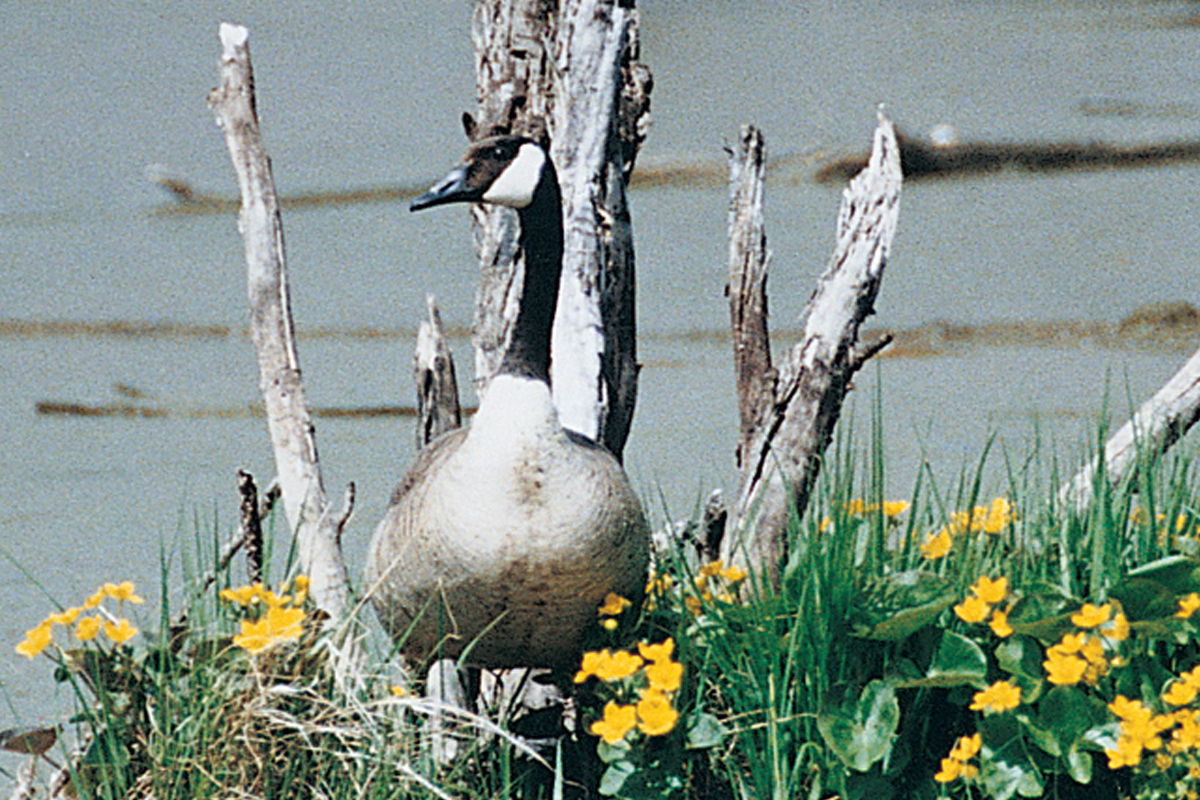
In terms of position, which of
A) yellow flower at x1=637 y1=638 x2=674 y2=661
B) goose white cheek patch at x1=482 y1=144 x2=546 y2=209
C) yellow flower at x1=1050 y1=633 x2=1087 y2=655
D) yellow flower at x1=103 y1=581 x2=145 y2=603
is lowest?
yellow flower at x1=637 y1=638 x2=674 y2=661

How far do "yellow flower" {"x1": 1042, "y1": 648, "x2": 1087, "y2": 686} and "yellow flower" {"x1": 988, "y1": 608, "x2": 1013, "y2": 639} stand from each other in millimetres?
86

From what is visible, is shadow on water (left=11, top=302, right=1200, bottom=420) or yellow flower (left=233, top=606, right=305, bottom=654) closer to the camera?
yellow flower (left=233, top=606, right=305, bottom=654)

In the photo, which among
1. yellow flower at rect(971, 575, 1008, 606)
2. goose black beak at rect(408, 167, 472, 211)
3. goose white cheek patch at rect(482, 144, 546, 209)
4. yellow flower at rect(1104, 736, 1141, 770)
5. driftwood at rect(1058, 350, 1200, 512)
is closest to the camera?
yellow flower at rect(1104, 736, 1141, 770)

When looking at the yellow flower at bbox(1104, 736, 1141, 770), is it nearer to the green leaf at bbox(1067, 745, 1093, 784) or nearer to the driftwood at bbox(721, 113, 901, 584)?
the green leaf at bbox(1067, 745, 1093, 784)

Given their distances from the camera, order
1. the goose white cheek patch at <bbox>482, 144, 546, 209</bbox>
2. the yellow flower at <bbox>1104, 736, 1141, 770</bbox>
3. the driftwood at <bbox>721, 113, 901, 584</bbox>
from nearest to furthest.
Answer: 1. the yellow flower at <bbox>1104, 736, 1141, 770</bbox>
2. the goose white cheek patch at <bbox>482, 144, 546, 209</bbox>
3. the driftwood at <bbox>721, 113, 901, 584</bbox>

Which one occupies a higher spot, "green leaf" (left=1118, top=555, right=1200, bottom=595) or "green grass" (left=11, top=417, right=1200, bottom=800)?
"green leaf" (left=1118, top=555, right=1200, bottom=595)

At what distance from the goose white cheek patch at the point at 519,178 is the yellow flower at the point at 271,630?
3.10 ft

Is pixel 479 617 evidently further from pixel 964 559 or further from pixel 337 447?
pixel 337 447

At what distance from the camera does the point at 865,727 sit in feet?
9.24

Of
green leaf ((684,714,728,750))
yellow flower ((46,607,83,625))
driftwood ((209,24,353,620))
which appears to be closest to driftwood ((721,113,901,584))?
green leaf ((684,714,728,750))

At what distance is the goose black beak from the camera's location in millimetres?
2965

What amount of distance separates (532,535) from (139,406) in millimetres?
4932

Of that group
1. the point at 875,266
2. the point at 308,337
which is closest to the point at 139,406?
the point at 308,337

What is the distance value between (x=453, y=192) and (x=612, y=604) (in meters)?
0.89
